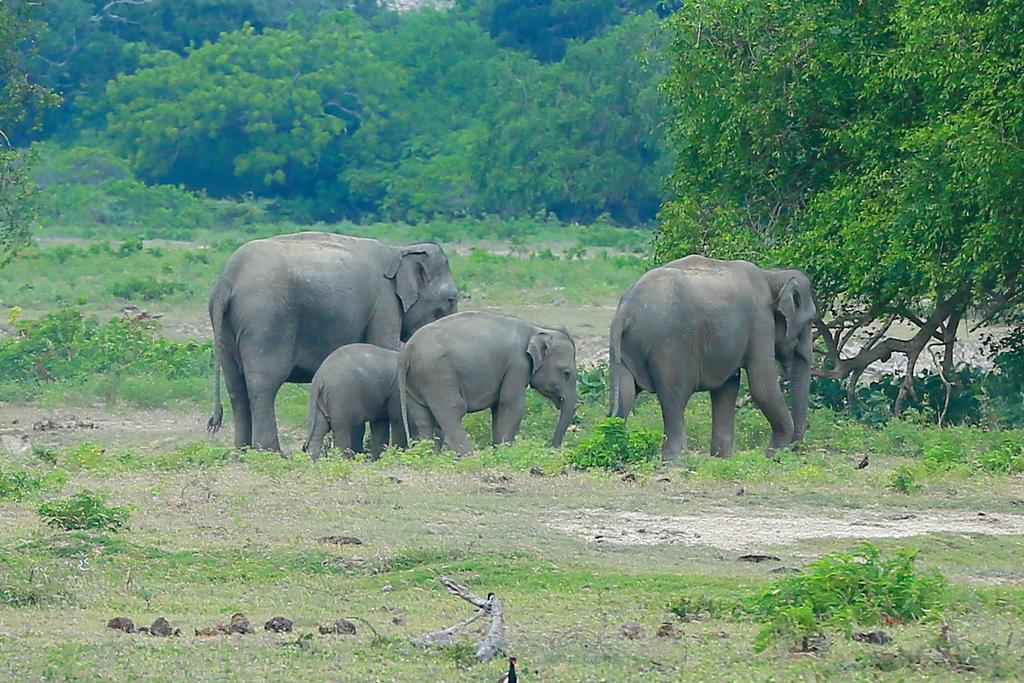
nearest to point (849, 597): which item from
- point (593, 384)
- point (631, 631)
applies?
point (631, 631)

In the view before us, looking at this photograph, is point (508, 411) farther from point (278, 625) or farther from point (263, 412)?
point (278, 625)

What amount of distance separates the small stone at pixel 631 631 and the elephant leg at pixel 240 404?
28.9ft

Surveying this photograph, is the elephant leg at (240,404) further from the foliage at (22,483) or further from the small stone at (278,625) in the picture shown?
the small stone at (278,625)

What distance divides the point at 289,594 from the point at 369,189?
3947cm

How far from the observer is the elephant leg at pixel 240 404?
17.1m

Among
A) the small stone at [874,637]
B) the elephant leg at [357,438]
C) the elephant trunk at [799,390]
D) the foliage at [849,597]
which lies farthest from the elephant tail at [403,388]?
the small stone at [874,637]

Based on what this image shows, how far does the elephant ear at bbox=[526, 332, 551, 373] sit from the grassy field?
111cm

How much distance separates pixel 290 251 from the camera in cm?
1680

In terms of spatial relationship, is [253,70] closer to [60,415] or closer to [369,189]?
[369,189]

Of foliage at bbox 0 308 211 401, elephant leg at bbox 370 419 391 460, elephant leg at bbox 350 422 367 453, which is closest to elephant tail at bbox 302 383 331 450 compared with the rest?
elephant leg at bbox 350 422 367 453

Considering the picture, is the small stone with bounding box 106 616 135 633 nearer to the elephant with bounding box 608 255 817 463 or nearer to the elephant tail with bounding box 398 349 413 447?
the elephant tail with bounding box 398 349 413 447

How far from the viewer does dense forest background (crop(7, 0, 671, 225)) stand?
45438 mm

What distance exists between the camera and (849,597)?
8859 mm

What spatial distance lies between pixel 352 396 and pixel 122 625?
7.42 meters
